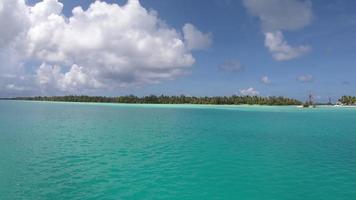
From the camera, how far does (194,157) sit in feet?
68.7

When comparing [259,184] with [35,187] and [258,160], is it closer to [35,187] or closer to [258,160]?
[258,160]

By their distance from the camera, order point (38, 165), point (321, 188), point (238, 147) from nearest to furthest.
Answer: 1. point (321, 188)
2. point (38, 165)
3. point (238, 147)

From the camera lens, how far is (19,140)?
88.9ft

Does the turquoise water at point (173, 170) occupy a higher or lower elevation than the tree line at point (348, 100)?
lower

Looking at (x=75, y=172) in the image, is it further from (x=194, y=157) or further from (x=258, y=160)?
(x=258, y=160)

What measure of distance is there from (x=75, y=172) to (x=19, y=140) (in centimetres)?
1392

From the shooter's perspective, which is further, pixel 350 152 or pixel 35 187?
pixel 350 152

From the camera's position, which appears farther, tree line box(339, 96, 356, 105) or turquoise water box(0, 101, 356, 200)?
tree line box(339, 96, 356, 105)

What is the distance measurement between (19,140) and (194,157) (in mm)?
16352

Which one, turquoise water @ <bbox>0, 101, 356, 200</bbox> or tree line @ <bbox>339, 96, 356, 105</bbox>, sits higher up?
tree line @ <bbox>339, 96, 356, 105</bbox>

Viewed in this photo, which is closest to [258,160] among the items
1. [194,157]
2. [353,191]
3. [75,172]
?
[194,157]

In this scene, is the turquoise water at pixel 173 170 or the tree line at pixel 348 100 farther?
the tree line at pixel 348 100

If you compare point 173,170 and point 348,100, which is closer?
point 173,170

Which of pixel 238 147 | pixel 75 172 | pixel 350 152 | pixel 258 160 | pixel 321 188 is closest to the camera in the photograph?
pixel 321 188
